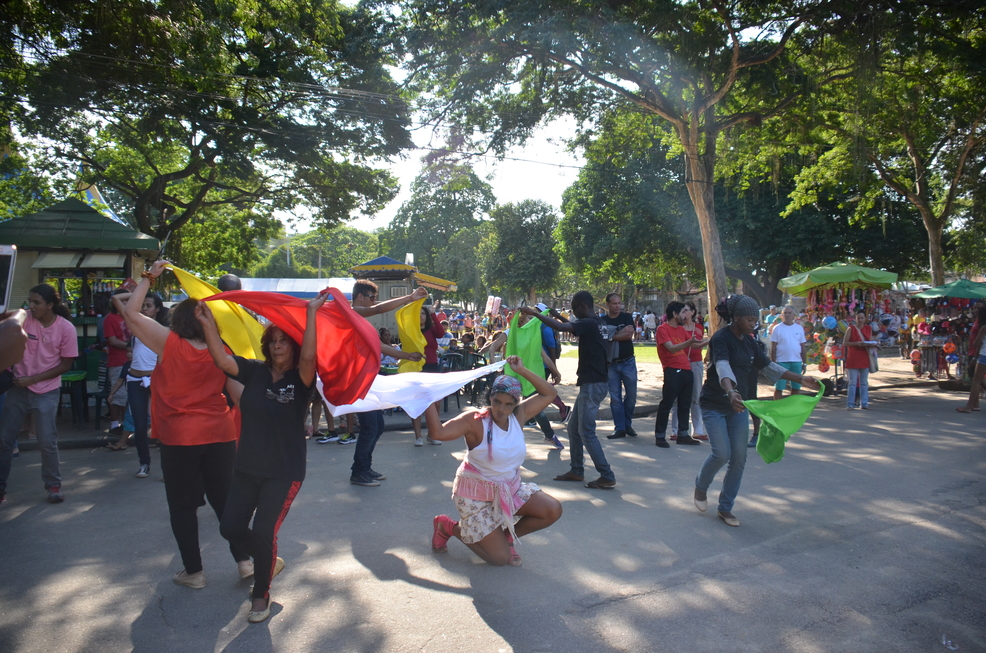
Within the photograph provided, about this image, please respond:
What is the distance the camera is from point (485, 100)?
588 inches

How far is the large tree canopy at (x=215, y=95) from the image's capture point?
12656 millimetres

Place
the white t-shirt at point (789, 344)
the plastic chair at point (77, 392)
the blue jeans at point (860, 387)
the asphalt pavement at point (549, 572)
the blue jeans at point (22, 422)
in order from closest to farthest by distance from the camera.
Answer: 1. the asphalt pavement at point (549, 572)
2. the blue jeans at point (22, 422)
3. the plastic chair at point (77, 392)
4. the white t-shirt at point (789, 344)
5. the blue jeans at point (860, 387)

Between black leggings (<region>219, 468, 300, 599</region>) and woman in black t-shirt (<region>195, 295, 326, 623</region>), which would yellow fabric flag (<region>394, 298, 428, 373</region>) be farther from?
black leggings (<region>219, 468, 300, 599</region>)

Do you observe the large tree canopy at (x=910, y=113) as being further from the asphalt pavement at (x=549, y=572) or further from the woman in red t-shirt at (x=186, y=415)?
the woman in red t-shirt at (x=186, y=415)

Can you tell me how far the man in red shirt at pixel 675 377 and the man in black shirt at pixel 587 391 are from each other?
7.04 ft

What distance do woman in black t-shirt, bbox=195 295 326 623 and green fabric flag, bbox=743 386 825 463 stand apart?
358 centimetres

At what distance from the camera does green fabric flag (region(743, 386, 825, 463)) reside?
5.24m

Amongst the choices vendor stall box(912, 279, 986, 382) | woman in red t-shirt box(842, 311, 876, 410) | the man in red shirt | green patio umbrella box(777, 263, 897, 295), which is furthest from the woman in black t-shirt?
vendor stall box(912, 279, 986, 382)

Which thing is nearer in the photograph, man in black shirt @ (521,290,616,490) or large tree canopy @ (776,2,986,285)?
man in black shirt @ (521,290,616,490)

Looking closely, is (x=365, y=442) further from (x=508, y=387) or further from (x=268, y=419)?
(x=268, y=419)

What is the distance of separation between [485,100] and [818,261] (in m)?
21.1

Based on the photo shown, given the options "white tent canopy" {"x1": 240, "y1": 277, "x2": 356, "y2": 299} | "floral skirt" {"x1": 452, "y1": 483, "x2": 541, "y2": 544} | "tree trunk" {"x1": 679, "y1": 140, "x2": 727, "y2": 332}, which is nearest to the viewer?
"floral skirt" {"x1": 452, "y1": 483, "x2": 541, "y2": 544}

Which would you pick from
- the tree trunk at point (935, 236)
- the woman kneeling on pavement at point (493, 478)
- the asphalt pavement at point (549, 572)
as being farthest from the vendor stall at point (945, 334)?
the woman kneeling on pavement at point (493, 478)

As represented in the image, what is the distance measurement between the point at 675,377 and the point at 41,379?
7.26m
